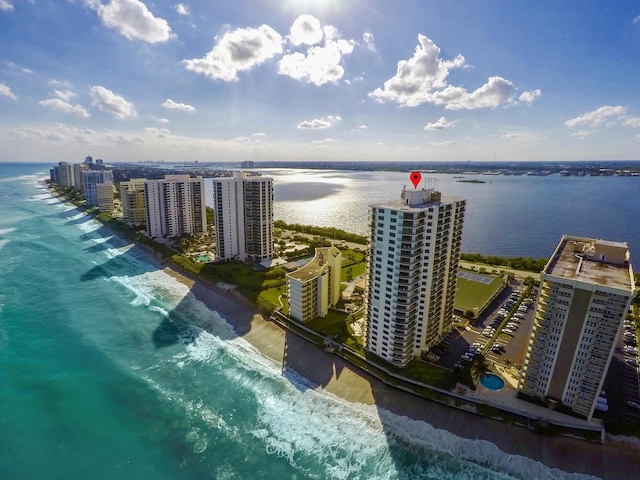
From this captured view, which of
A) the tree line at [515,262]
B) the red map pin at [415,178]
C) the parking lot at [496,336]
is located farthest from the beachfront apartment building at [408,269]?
the tree line at [515,262]

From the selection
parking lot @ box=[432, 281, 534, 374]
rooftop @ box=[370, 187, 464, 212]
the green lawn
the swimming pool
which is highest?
rooftop @ box=[370, 187, 464, 212]

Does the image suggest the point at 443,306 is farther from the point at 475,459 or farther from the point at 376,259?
the point at 475,459

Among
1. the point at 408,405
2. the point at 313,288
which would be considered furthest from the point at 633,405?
the point at 313,288

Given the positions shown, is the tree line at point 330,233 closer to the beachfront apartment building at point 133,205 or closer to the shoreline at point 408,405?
the shoreline at point 408,405

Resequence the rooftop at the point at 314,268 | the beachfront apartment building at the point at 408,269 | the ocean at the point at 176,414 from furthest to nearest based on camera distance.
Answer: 1. the rooftop at the point at 314,268
2. the beachfront apartment building at the point at 408,269
3. the ocean at the point at 176,414

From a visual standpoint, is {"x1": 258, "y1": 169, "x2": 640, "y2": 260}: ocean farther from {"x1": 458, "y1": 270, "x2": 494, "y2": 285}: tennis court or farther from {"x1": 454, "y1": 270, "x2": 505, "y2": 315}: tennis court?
{"x1": 454, "y1": 270, "x2": 505, "y2": 315}: tennis court

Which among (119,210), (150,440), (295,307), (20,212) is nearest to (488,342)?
(295,307)

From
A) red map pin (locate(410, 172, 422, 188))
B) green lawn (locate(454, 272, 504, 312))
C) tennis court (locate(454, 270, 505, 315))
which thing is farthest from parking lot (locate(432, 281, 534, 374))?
red map pin (locate(410, 172, 422, 188))
